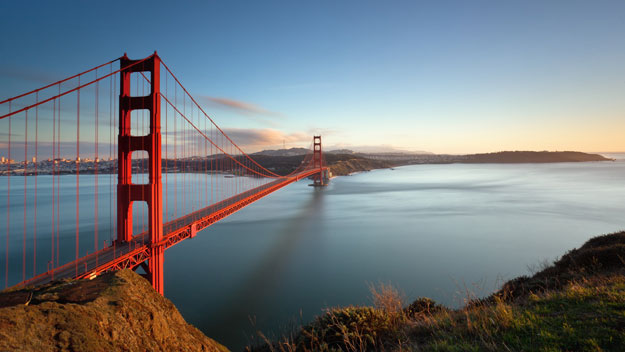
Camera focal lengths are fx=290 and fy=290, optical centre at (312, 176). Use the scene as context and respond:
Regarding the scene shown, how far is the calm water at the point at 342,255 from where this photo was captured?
1185cm

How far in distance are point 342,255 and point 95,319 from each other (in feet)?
53.4

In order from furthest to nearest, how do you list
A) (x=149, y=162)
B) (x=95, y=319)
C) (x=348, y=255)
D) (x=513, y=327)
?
1. (x=348, y=255)
2. (x=149, y=162)
3. (x=513, y=327)
4. (x=95, y=319)

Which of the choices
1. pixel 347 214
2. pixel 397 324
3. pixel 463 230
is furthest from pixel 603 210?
pixel 397 324

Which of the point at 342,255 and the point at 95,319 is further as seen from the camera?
the point at 342,255

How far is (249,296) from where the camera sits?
502 inches

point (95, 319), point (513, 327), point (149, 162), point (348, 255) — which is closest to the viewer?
point (95, 319)

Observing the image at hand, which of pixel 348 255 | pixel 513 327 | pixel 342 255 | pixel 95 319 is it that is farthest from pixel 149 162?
pixel 348 255

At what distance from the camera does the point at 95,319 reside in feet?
9.46

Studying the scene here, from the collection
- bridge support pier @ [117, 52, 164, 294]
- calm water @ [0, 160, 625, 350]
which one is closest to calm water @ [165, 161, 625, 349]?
calm water @ [0, 160, 625, 350]

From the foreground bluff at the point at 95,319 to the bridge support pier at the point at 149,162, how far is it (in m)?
7.07

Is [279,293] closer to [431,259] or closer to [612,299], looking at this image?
[431,259]

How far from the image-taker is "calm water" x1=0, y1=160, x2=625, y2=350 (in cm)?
1185

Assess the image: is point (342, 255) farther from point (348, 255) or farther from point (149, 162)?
point (149, 162)

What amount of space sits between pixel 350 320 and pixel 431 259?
14.0 m
